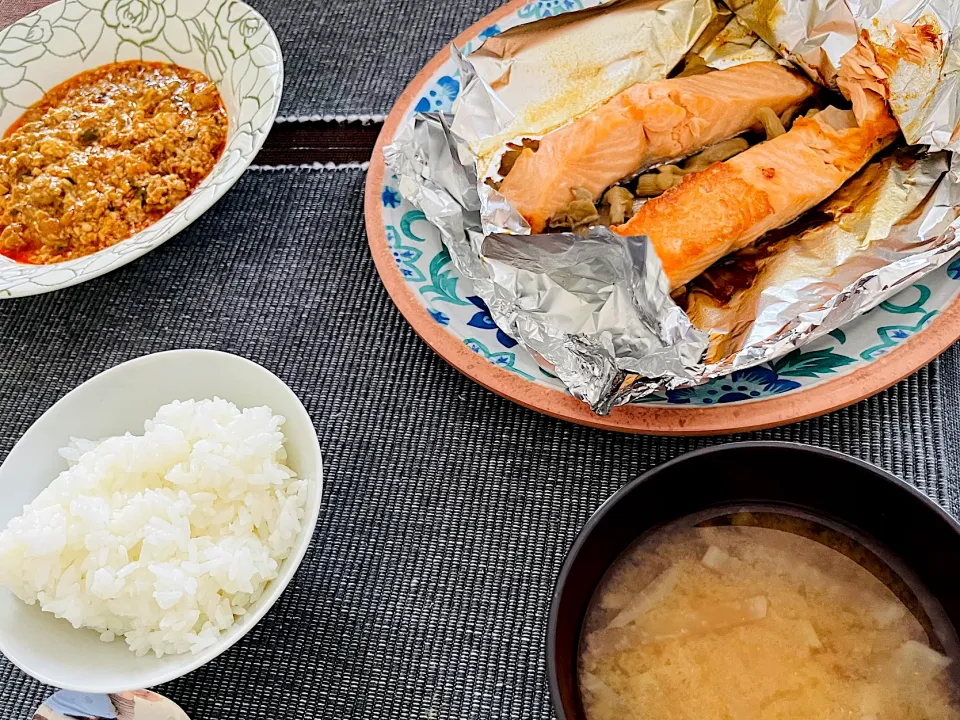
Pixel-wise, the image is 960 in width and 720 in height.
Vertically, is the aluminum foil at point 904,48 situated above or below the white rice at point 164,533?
above

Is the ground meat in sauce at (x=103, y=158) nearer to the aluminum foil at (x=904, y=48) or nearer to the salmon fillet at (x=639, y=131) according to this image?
the salmon fillet at (x=639, y=131)

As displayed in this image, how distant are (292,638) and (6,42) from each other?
1.27m

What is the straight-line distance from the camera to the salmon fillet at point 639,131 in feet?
3.98

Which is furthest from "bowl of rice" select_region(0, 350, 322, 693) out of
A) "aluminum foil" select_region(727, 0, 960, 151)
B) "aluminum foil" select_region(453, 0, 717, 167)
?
"aluminum foil" select_region(727, 0, 960, 151)

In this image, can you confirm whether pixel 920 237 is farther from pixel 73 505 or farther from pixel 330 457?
pixel 73 505

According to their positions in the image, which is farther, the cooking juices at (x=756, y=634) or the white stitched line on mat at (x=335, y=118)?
the white stitched line on mat at (x=335, y=118)

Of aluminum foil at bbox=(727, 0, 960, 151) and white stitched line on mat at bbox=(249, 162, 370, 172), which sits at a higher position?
aluminum foil at bbox=(727, 0, 960, 151)

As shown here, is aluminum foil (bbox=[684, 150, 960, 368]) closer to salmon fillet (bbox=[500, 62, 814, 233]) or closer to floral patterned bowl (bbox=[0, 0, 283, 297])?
salmon fillet (bbox=[500, 62, 814, 233])

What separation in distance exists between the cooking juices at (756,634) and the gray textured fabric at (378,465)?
0.34 feet

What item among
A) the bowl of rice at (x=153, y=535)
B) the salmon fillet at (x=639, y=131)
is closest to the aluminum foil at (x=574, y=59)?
the salmon fillet at (x=639, y=131)

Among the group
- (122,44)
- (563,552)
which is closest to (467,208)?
(563,552)

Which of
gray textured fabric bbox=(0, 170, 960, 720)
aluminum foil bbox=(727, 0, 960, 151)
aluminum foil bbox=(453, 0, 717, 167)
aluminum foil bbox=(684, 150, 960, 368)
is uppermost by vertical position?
aluminum foil bbox=(727, 0, 960, 151)

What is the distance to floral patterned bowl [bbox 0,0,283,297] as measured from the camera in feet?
4.31

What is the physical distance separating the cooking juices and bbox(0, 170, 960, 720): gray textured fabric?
0.34 feet
